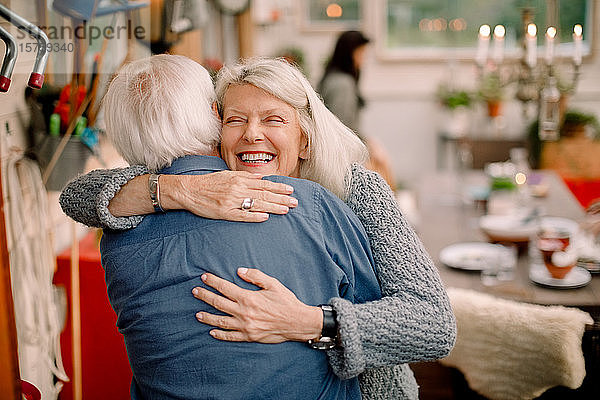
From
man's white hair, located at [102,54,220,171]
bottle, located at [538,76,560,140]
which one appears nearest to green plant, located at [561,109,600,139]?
bottle, located at [538,76,560,140]

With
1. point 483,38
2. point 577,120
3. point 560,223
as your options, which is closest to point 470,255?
point 560,223

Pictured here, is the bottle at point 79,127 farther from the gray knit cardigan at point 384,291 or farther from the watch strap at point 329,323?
the watch strap at point 329,323

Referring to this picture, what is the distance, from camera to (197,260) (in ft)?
3.74

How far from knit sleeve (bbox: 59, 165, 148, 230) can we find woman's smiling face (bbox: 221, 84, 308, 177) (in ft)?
0.66

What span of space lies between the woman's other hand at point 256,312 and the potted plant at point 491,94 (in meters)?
5.08

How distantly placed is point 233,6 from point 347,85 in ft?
3.59

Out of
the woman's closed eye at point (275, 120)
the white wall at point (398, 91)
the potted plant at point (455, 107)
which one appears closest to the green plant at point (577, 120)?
the potted plant at point (455, 107)

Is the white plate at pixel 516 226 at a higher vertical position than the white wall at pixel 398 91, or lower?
lower

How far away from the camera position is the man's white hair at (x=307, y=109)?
1318 mm

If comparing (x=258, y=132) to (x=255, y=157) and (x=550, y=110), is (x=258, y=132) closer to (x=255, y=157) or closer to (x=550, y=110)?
(x=255, y=157)

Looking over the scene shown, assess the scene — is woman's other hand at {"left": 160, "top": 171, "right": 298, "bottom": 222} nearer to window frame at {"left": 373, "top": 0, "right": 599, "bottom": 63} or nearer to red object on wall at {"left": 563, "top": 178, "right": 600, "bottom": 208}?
red object on wall at {"left": 563, "top": 178, "right": 600, "bottom": 208}

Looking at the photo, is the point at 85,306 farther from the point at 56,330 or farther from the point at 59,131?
the point at 59,131

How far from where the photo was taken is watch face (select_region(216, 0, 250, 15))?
452 centimetres

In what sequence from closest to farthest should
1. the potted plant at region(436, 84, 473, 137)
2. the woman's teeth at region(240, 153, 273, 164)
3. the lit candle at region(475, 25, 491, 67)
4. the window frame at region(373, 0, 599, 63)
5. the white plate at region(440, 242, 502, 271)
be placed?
1. the woman's teeth at region(240, 153, 273, 164)
2. the white plate at region(440, 242, 502, 271)
3. the lit candle at region(475, 25, 491, 67)
4. the potted plant at region(436, 84, 473, 137)
5. the window frame at region(373, 0, 599, 63)
